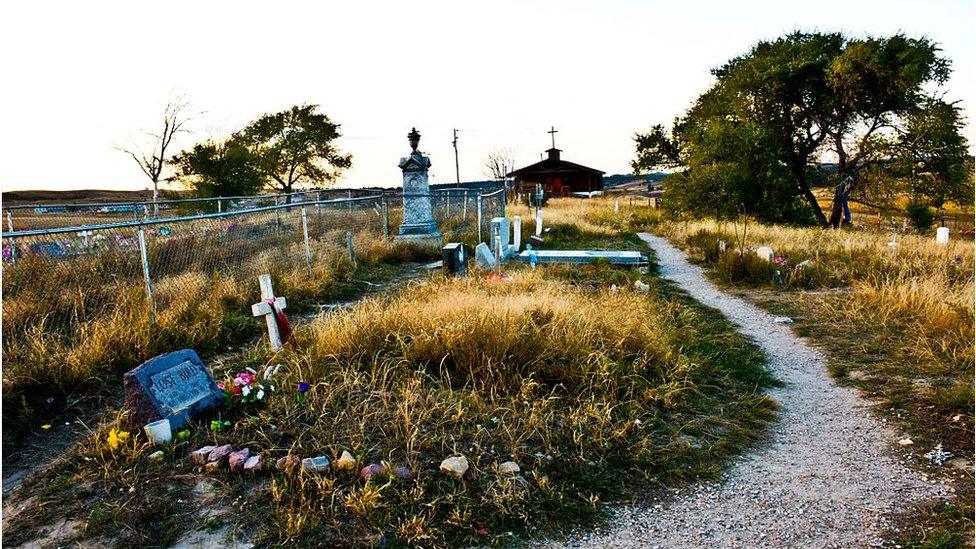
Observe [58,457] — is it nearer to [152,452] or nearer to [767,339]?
[152,452]

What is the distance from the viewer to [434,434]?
420 cm

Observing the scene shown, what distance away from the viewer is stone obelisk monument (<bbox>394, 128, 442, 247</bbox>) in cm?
1630

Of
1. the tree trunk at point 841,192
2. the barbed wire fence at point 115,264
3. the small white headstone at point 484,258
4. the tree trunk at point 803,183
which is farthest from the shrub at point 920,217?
the small white headstone at point 484,258

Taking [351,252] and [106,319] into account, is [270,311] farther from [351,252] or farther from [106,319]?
[351,252]

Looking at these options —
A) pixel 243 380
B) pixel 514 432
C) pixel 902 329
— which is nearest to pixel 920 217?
pixel 902 329

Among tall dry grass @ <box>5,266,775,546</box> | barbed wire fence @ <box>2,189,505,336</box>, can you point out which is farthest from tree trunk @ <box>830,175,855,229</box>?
tall dry grass @ <box>5,266,775,546</box>

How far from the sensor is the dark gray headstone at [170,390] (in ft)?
13.9

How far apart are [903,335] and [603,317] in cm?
364

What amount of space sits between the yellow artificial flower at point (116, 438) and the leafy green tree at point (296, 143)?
33478 mm

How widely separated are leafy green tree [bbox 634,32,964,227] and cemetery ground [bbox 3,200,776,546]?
18781 millimetres

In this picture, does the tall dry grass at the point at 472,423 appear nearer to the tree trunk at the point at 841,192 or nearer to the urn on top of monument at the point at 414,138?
the urn on top of monument at the point at 414,138

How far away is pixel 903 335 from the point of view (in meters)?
7.07

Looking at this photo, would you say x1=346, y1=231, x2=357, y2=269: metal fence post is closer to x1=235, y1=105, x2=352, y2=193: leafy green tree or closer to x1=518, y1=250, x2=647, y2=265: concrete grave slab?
x1=518, y1=250, x2=647, y2=265: concrete grave slab

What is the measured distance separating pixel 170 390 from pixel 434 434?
1956 millimetres
